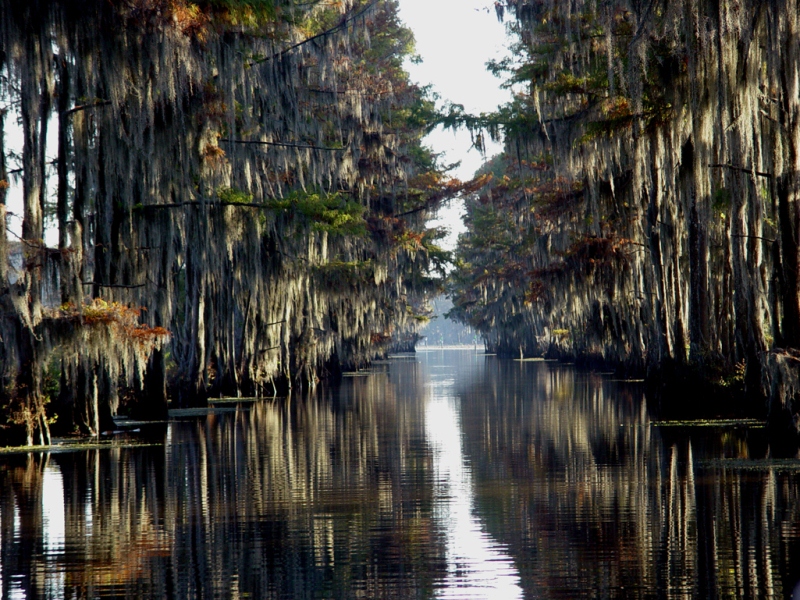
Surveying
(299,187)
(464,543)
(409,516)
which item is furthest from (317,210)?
(464,543)

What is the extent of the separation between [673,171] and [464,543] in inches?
518

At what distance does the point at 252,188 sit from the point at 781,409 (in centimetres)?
1423

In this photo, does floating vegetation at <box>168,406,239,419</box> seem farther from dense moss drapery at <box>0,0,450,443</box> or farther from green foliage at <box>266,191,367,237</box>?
green foliage at <box>266,191,367,237</box>

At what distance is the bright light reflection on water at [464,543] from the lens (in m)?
6.65

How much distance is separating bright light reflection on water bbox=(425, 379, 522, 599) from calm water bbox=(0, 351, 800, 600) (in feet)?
0.08

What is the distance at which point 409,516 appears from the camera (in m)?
9.42

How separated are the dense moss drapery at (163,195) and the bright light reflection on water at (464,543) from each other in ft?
16.9

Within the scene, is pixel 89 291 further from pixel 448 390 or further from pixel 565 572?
pixel 448 390

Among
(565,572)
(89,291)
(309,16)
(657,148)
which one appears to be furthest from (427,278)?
(565,572)

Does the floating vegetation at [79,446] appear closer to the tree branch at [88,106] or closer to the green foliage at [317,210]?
the tree branch at [88,106]

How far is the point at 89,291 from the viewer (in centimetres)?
1728

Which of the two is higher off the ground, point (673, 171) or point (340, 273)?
point (673, 171)

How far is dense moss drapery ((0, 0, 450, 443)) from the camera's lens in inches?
564

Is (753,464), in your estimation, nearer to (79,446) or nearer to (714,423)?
(714,423)
